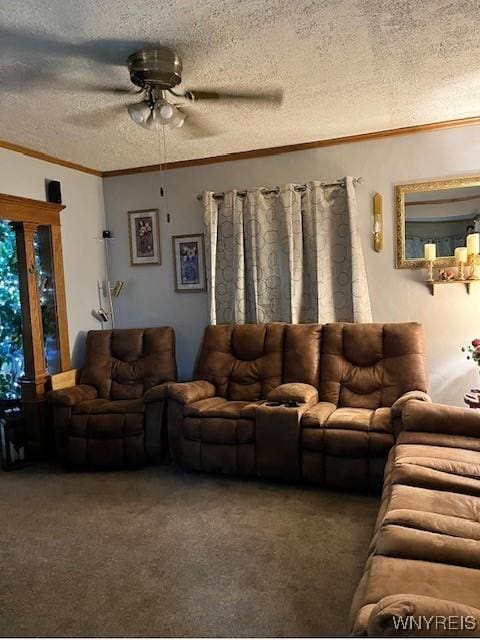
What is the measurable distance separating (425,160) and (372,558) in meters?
3.06

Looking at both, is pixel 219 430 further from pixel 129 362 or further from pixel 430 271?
pixel 430 271

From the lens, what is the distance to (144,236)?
4551 mm

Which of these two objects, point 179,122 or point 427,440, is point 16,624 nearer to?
point 427,440

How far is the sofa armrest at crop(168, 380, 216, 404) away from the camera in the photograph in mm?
3395

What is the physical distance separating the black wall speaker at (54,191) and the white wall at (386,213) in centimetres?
75

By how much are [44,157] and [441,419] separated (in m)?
3.60

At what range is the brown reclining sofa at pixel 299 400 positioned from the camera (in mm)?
2945

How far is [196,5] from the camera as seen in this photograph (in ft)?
6.07

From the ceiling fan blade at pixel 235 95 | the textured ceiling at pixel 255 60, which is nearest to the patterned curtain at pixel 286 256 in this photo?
the textured ceiling at pixel 255 60

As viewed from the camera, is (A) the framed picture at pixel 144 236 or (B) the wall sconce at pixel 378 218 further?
(A) the framed picture at pixel 144 236

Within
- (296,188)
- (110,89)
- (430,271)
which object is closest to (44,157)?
(110,89)

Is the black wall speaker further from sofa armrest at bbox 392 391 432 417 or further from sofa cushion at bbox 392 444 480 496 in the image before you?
sofa cushion at bbox 392 444 480 496

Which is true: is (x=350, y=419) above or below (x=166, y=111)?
below

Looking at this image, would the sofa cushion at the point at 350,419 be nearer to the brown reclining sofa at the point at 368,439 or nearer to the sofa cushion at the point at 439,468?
the brown reclining sofa at the point at 368,439
